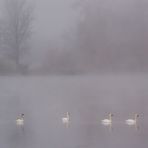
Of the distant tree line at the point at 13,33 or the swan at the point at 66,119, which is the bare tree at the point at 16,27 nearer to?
the distant tree line at the point at 13,33

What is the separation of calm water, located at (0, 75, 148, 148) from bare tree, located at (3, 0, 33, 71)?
0.57 m

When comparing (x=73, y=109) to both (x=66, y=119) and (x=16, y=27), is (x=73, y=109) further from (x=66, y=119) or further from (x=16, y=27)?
(x=16, y=27)

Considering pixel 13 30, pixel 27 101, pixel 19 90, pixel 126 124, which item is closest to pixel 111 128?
pixel 126 124

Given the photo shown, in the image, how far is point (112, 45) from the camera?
27.3 feet

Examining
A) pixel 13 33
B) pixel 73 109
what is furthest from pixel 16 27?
pixel 73 109

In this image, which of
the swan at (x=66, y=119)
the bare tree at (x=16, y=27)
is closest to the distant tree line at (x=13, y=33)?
the bare tree at (x=16, y=27)

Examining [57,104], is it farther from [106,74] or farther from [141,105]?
[106,74]

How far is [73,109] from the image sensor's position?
5.46m

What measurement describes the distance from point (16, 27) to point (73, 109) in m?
3.41

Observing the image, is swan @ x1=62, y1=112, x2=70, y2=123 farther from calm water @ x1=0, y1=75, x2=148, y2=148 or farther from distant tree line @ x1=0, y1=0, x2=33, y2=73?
distant tree line @ x1=0, y1=0, x2=33, y2=73

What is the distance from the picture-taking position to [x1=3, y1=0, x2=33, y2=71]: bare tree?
8.43 metres

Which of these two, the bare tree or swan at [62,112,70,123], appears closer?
swan at [62,112,70,123]

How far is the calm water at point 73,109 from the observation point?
404cm

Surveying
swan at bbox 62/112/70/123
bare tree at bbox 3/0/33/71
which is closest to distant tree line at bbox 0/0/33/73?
bare tree at bbox 3/0/33/71
